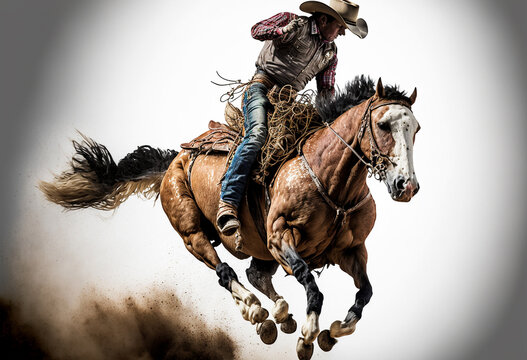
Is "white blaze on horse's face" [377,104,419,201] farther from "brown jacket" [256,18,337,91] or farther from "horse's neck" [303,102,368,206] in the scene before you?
"brown jacket" [256,18,337,91]

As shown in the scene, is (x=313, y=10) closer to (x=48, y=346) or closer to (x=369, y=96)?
(x=369, y=96)

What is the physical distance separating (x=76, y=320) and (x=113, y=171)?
65.4 inches

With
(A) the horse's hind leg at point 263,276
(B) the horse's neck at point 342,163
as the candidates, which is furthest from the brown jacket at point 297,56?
(A) the horse's hind leg at point 263,276

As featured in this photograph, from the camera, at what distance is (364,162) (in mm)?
5914

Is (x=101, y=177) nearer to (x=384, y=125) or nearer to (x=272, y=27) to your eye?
(x=272, y=27)

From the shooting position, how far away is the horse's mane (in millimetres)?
6387

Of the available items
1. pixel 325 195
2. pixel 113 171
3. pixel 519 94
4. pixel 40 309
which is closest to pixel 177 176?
pixel 113 171

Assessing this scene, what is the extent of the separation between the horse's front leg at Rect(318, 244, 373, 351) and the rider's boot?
3.01 ft

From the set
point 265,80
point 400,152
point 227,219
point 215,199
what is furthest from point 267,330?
point 265,80

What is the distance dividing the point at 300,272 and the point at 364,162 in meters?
0.94

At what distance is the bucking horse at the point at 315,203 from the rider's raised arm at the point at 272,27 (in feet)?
2.23

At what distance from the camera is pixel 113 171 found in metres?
8.48

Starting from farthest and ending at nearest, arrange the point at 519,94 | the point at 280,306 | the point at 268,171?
the point at 519,94 → the point at 268,171 → the point at 280,306

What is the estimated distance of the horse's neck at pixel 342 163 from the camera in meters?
6.13
